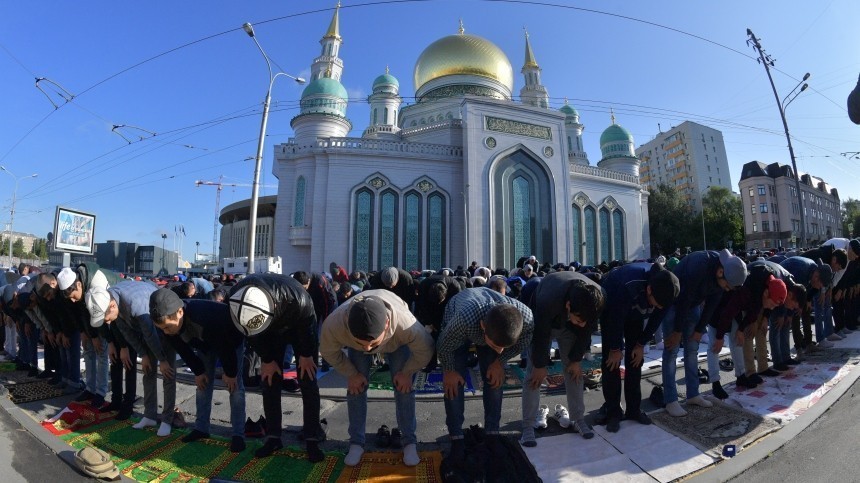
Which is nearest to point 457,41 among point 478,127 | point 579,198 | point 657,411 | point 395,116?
point 395,116

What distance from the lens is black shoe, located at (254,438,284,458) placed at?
118 inches

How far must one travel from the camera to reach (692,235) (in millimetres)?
35531

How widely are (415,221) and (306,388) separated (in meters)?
19.9

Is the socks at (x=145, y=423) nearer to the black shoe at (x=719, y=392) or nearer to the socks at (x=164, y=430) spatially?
the socks at (x=164, y=430)

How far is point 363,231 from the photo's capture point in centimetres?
2194

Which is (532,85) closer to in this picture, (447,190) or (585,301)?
(447,190)

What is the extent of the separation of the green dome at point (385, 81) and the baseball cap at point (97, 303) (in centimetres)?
3023

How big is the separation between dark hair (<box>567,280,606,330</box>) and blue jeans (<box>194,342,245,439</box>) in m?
2.74

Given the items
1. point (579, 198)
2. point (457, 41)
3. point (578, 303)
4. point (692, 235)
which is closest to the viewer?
point (578, 303)

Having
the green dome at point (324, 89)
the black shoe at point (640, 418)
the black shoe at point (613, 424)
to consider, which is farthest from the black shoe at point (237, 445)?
the green dome at point (324, 89)

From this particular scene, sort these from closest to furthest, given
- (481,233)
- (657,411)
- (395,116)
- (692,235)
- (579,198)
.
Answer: (657,411) < (481,233) < (579,198) < (395,116) < (692,235)

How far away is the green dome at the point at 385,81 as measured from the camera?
102ft

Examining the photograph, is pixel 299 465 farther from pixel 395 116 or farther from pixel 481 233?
pixel 395 116

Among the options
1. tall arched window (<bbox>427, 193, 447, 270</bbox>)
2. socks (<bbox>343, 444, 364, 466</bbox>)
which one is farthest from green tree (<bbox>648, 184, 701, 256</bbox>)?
socks (<bbox>343, 444, 364, 466</bbox>)
